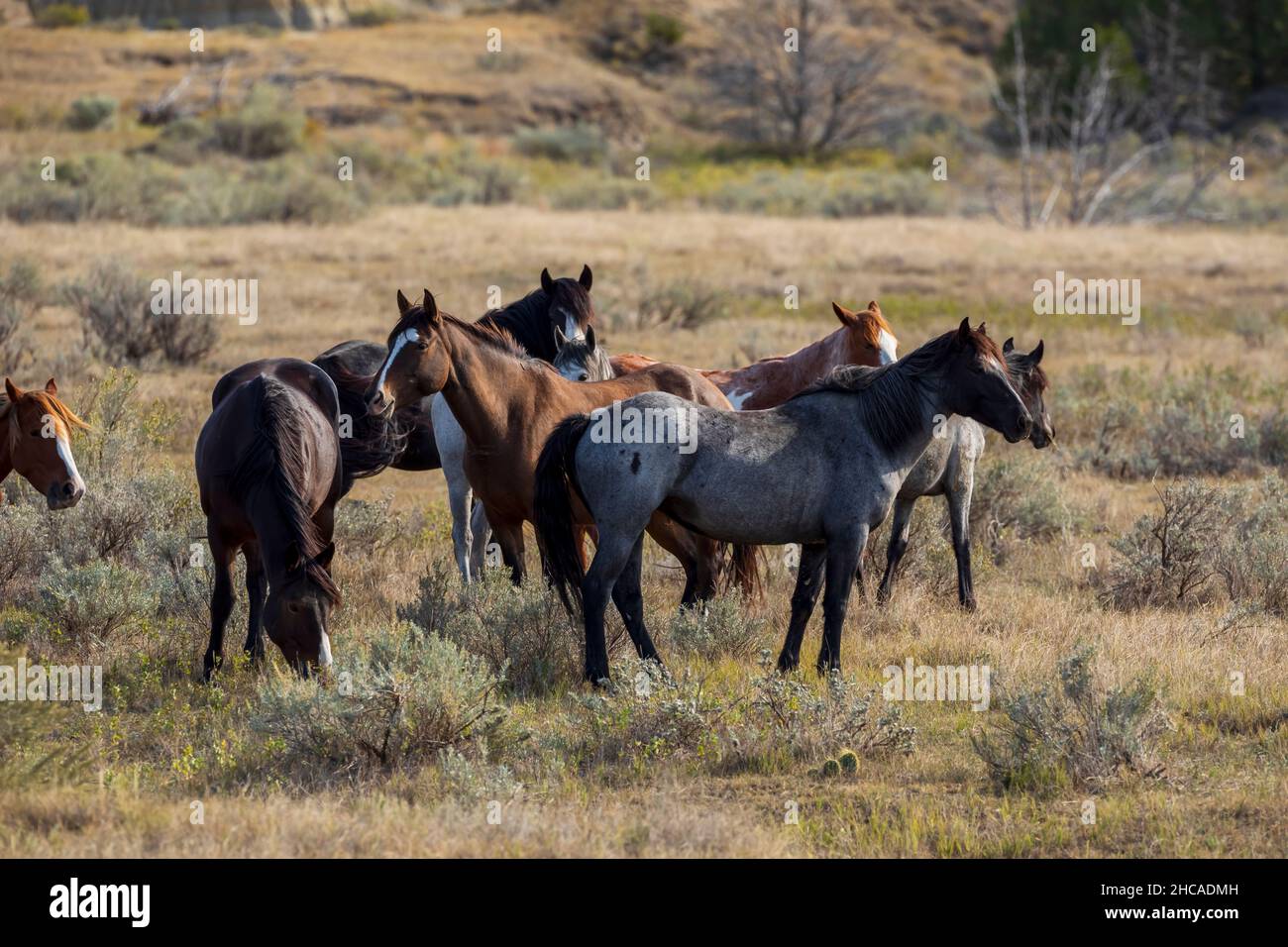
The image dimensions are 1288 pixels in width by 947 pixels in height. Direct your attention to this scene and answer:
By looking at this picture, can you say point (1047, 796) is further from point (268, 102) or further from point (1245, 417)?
point (268, 102)

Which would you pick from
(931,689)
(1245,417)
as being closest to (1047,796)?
(931,689)

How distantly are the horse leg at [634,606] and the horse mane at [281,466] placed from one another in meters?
1.43

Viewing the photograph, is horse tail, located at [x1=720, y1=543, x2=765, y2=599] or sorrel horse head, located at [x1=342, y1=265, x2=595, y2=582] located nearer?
horse tail, located at [x1=720, y1=543, x2=765, y2=599]

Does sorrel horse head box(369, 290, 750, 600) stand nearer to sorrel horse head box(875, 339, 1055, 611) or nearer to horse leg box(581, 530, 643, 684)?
horse leg box(581, 530, 643, 684)

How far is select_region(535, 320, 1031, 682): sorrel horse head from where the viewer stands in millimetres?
6812

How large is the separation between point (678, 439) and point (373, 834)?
243 cm

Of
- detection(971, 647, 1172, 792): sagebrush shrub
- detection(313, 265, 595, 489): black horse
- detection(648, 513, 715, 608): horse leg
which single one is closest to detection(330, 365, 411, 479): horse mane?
detection(313, 265, 595, 489): black horse

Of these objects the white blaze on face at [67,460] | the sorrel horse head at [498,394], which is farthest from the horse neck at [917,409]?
the white blaze on face at [67,460]

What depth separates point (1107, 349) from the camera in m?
18.2

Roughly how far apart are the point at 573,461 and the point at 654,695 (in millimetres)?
1192

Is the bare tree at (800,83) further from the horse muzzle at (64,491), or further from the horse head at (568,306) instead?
the horse muzzle at (64,491)

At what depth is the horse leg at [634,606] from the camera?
23.4 ft

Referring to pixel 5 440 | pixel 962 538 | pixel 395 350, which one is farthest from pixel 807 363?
pixel 5 440

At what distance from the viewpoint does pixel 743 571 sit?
840cm
